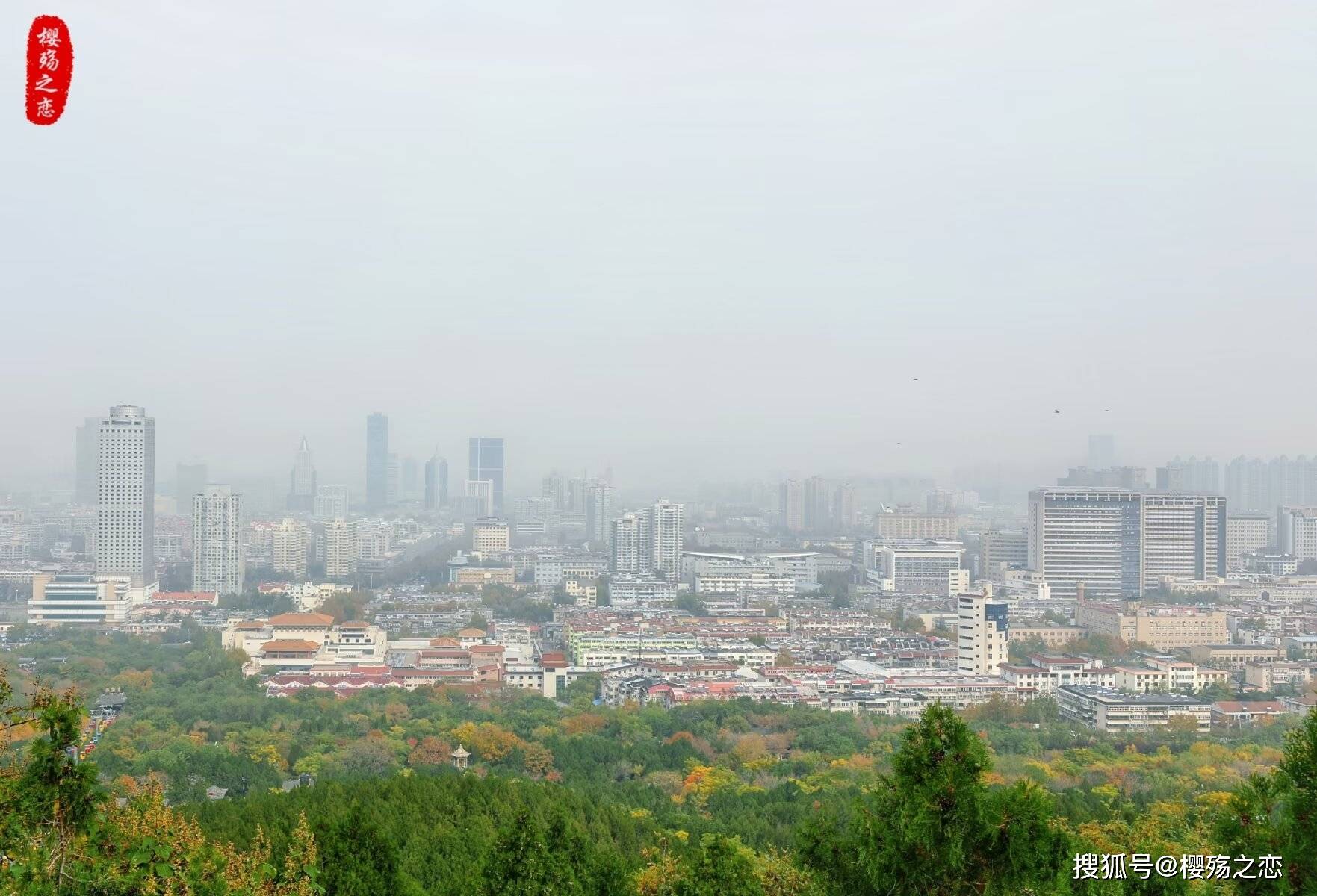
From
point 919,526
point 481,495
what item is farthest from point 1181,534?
point 481,495

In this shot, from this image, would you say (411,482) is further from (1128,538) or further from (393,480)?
(1128,538)

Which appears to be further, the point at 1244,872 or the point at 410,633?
the point at 410,633

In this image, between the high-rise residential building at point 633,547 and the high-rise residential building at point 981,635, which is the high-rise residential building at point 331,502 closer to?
the high-rise residential building at point 633,547

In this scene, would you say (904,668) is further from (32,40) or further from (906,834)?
(32,40)

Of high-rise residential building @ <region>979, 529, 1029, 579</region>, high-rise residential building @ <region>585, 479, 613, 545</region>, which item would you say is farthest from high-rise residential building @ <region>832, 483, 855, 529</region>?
high-rise residential building @ <region>585, 479, 613, 545</region>

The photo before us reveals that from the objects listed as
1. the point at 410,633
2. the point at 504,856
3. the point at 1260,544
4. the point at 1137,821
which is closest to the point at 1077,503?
the point at 1260,544

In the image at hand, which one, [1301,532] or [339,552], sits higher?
[1301,532]
